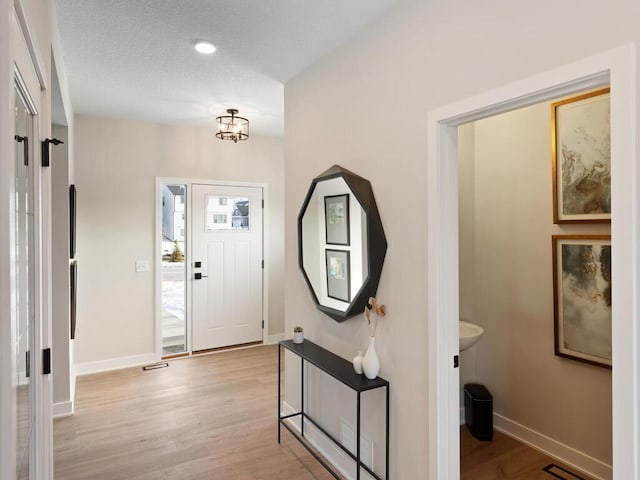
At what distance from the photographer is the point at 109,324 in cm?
442

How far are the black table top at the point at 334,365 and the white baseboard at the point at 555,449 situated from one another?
137cm

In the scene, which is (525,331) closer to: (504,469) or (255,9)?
(504,469)

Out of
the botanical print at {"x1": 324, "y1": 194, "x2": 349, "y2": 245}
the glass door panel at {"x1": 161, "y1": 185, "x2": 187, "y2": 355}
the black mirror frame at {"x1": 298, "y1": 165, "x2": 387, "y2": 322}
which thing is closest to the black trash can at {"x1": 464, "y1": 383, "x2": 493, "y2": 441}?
the black mirror frame at {"x1": 298, "y1": 165, "x2": 387, "y2": 322}

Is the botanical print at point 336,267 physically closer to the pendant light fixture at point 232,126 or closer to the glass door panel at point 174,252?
the pendant light fixture at point 232,126

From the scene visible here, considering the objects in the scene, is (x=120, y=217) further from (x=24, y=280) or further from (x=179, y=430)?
(x=24, y=280)

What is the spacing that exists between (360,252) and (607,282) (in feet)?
4.80

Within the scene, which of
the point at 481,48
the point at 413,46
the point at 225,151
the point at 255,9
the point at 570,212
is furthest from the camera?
the point at 225,151

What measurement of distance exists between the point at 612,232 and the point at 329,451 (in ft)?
7.10

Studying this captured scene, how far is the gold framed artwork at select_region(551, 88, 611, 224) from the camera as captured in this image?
2396 millimetres

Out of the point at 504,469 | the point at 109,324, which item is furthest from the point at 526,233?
the point at 109,324

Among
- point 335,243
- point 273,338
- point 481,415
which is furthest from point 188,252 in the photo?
point 481,415

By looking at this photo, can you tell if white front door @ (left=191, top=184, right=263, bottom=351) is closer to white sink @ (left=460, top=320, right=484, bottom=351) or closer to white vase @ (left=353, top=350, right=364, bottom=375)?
white sink @ (left=460, top=320, right=484, bottom=351)

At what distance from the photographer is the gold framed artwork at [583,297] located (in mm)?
2428

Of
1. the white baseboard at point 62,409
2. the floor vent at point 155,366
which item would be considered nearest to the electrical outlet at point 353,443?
the white baseboard at point 62,409
